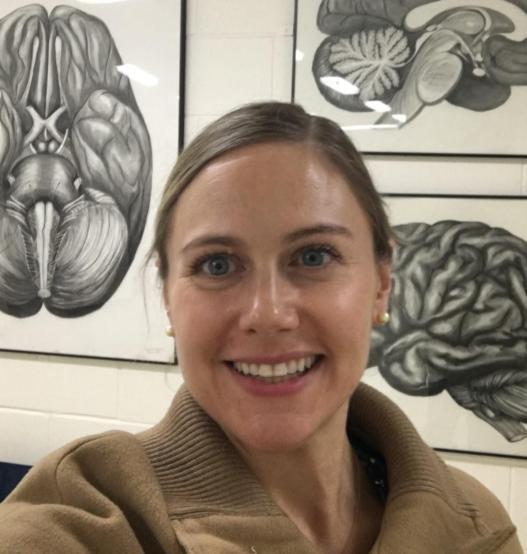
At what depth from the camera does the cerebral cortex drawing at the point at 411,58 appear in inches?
54.2

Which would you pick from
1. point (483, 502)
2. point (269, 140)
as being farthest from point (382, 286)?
point (483, 502)

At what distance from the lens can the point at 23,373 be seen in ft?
5.60

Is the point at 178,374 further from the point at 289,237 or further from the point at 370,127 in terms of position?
the point at 289,237

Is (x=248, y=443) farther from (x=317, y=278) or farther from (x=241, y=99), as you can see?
(x=241, y=99)

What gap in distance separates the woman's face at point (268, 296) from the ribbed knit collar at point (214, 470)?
32 mm

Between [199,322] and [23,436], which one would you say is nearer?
[199,322]

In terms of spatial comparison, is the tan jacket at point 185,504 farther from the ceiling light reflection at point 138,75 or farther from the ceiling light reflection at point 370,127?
the ceiling light reflection at point 138,75

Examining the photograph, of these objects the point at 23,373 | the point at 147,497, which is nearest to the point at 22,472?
the point at 23,373

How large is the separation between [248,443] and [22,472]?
3.57ft

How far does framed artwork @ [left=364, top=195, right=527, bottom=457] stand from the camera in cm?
138

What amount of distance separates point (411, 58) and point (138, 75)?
2.26 feet

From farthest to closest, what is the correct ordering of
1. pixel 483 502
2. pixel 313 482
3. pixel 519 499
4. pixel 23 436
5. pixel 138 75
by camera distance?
pixel 23 436, pixel 138 75, pixel 519 499, pixel 483 502, pixel 313 482

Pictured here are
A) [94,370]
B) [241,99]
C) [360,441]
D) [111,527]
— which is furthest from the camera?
[94,370]

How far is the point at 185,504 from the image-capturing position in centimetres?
70
